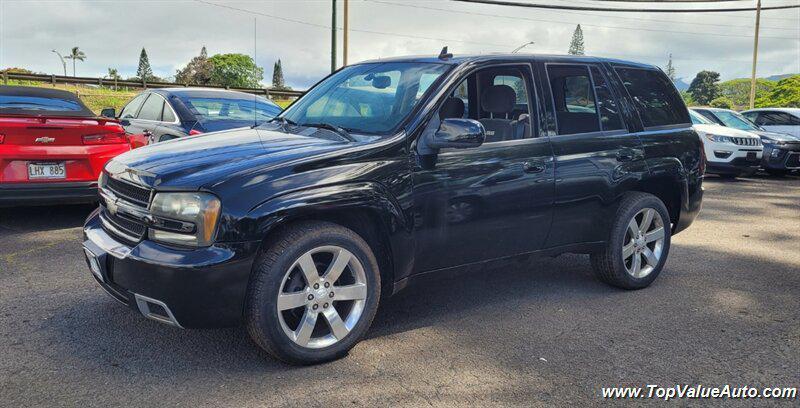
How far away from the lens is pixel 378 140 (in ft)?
12.4

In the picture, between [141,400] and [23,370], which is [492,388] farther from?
[23,370]

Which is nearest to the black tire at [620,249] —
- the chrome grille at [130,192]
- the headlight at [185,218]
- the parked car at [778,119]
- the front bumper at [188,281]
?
the front bumper at [188,281]

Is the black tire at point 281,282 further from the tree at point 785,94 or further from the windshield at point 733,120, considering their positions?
the tree at point 785,94

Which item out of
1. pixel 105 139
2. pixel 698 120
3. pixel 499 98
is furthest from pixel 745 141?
pixel 105 139

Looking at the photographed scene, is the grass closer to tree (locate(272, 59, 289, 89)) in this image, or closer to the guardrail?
the guardrail

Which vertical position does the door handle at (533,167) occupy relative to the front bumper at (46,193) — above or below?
above

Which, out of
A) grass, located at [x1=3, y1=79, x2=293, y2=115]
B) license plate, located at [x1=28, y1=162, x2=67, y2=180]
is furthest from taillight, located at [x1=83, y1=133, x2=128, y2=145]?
grass, located at [x1=3, y1=79, x2=293, y2=115]

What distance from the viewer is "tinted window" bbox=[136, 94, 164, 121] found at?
850cm

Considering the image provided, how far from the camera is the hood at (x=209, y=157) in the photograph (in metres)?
3.34

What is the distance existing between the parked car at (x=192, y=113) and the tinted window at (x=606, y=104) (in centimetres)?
420

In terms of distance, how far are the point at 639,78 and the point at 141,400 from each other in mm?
4286

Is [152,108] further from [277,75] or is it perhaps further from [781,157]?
[277,75]

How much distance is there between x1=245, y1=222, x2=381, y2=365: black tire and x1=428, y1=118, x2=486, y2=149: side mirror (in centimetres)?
75

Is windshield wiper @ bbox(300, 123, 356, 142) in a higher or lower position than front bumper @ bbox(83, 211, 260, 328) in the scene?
higher
